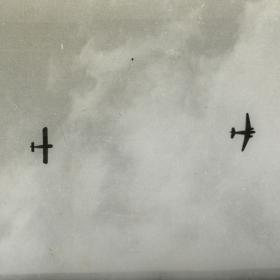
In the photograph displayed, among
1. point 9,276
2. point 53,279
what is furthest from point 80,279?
point 9,276

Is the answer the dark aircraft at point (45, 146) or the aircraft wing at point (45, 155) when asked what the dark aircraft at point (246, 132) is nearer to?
the dark aircraft at point (45, 146)

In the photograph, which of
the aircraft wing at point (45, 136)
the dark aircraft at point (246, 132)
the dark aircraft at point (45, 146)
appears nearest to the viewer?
the aircraft wing at point (45, 136)

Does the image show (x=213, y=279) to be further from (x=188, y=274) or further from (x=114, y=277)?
(x=114, y=277)

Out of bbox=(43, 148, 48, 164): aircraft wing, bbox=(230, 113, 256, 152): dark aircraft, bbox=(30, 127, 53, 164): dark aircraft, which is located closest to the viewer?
bbox=(30, 127, 53, 164): dark aircraft

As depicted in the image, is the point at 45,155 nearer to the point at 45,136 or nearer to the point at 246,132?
the point at 45,136

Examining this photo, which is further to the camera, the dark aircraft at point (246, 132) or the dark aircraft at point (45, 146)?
the dark aircraft at point (246, 132)

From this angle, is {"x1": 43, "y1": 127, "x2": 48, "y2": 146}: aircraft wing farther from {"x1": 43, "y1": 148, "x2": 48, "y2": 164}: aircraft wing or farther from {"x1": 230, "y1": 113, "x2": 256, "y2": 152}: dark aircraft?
{"x1": 230, "y1": 113, "x2": 256, "y2": 152}: dark aircraft

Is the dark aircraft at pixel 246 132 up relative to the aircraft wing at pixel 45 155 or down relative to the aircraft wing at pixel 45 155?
up

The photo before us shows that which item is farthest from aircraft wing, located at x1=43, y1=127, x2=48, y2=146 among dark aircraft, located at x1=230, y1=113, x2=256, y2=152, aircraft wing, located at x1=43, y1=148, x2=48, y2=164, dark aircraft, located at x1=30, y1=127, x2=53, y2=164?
dark aircraft, located at x1=230, y1=113, x2=256, y2=152

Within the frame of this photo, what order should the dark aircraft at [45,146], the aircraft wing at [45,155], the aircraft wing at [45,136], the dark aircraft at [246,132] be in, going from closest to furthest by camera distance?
1. the aircraft wing at [45,136]
2. the dark aircraft at [45,146]
3. the aircraft wing at [45,155]
4. the dark aircraft at [246,132]

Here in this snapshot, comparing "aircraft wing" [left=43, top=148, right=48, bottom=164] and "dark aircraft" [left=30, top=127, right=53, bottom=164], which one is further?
"aircraft wing" [left=43, top=148, right=48, bottom=164]

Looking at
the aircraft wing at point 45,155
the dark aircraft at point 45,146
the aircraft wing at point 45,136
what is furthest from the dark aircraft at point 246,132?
the aircraft wing at point 45,155
